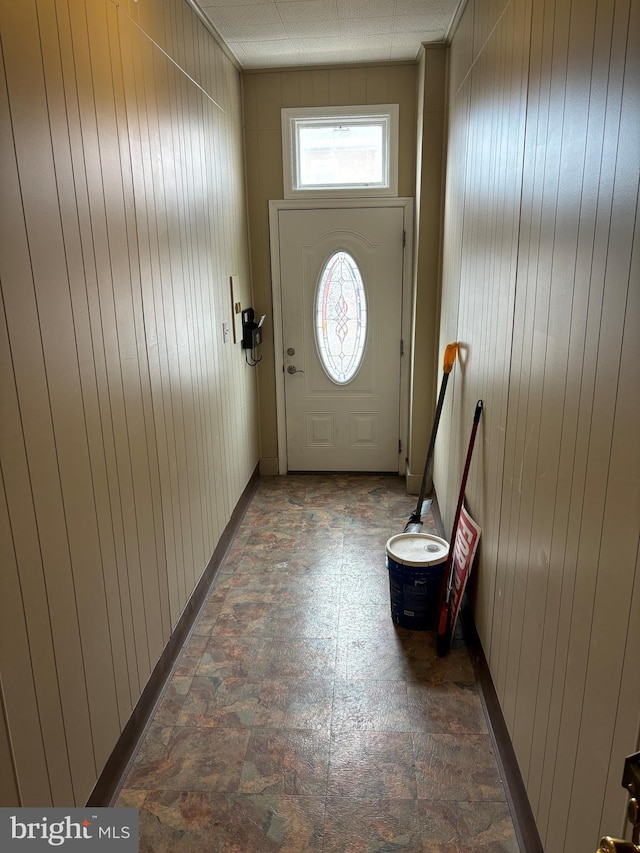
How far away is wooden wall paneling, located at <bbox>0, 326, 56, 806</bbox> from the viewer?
1.45m

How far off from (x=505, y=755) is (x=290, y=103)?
13.7ft

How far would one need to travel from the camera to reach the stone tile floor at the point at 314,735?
1.95m

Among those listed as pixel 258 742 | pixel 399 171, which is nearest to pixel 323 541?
pixel 258 742

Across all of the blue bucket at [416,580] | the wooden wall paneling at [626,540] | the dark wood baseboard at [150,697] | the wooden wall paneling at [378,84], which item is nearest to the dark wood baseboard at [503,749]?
the blue bucket at [416,580]

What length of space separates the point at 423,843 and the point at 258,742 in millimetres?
693

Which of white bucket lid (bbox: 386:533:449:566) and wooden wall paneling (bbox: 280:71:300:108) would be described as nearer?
white bucket lid (bbox: 386:533:449:566)

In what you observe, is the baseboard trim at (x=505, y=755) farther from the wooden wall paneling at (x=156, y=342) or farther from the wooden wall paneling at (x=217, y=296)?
the wooden wall paneling at (x=217, y=296)

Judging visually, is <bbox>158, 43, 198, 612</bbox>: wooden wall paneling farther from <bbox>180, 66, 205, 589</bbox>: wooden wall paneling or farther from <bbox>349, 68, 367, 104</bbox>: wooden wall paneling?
<bbox>349, 68, 367, 104</bbox>: wooden wall paneling

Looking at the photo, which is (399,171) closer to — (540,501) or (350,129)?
(350,129)

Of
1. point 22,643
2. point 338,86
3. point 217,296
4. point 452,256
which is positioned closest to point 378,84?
point 338,86

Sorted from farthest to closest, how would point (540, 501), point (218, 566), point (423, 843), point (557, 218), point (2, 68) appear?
point (218, 566)
point (423, 843)
point (540, 501)
point (557, 218)
point (2, 68)

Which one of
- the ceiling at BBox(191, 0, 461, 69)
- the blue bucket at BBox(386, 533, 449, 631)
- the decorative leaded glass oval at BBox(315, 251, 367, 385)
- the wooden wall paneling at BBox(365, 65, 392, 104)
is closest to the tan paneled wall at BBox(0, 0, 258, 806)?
the ceiling at BBox(191, 0, 461, 69)

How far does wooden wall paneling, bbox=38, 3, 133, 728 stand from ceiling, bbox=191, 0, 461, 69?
70.0 inches

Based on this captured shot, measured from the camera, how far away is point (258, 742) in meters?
2.31
